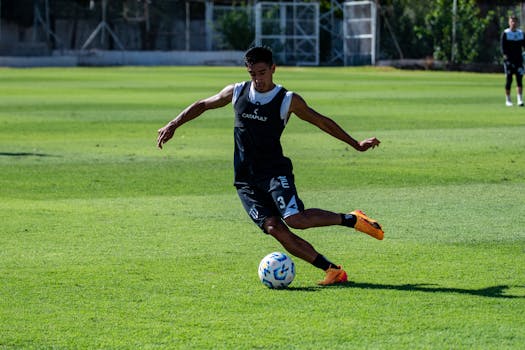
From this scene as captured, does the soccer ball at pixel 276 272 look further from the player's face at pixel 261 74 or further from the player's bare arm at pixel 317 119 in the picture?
the player's face at pixel 261 74

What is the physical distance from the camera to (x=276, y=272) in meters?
7.84

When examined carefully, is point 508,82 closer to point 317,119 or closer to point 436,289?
point 317,119

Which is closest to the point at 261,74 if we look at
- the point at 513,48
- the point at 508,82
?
the point at 508,82

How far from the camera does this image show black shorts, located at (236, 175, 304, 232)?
8148mm

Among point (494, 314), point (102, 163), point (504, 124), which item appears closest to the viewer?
point (494, 314)

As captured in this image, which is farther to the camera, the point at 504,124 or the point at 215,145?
the point at 504,124

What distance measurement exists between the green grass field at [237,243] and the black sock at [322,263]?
145 mm

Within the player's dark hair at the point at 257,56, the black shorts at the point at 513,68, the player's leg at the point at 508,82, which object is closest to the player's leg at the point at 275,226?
the player's dark hair at the point at 257,56

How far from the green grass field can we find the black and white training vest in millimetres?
799

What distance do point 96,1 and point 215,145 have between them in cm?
4685

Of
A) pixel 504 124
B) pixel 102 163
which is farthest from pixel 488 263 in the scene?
pixel 504 124

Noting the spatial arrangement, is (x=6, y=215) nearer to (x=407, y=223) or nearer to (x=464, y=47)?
(x=407, y=223)

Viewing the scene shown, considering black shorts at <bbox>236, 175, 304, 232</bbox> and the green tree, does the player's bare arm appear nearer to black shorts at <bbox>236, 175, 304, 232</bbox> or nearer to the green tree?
black shorts at <bbox>236, 175, 304, 232</bbox>

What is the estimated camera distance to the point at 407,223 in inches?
425
